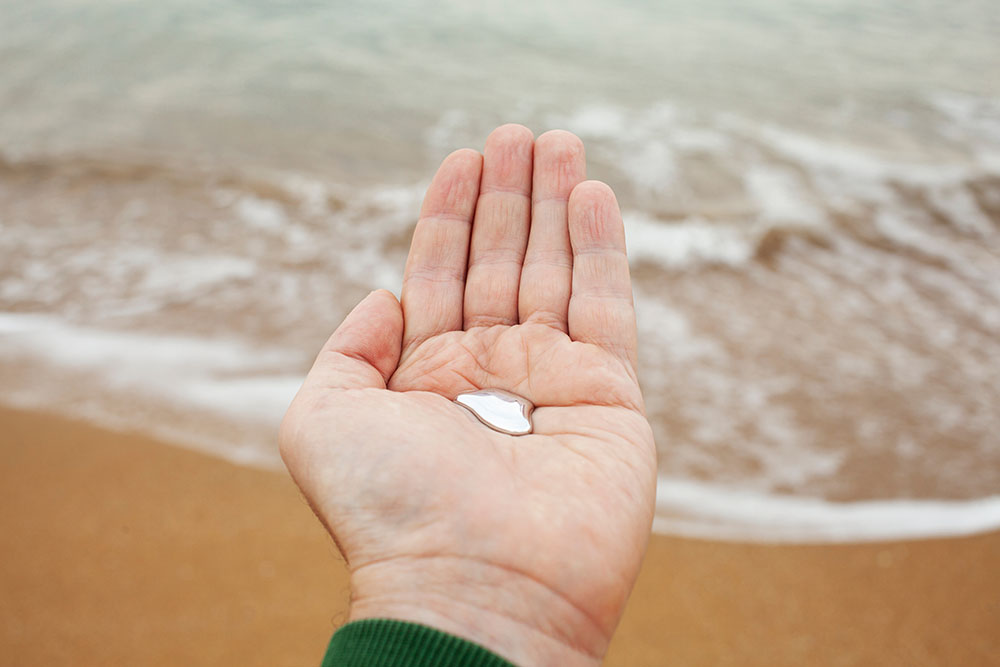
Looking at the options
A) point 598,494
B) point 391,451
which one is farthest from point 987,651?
point 391,451

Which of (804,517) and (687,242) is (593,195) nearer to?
(804,517)

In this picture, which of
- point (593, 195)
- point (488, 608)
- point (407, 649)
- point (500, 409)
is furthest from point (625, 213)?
point (407, 649)

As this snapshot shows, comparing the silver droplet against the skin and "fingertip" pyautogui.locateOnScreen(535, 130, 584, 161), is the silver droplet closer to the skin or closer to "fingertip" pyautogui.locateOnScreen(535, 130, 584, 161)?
the skin

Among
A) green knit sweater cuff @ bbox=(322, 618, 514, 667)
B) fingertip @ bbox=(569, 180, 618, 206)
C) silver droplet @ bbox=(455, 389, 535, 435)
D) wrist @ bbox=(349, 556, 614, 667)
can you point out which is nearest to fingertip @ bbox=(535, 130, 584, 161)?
fingertip @ bbox=(569, 180, 618, 206)

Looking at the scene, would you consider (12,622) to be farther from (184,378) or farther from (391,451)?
(391,451)

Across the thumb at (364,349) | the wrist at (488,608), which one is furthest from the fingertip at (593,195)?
the wrist at (488,608)

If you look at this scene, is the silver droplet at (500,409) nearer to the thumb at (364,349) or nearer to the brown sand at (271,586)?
the thumb at (364,349)
